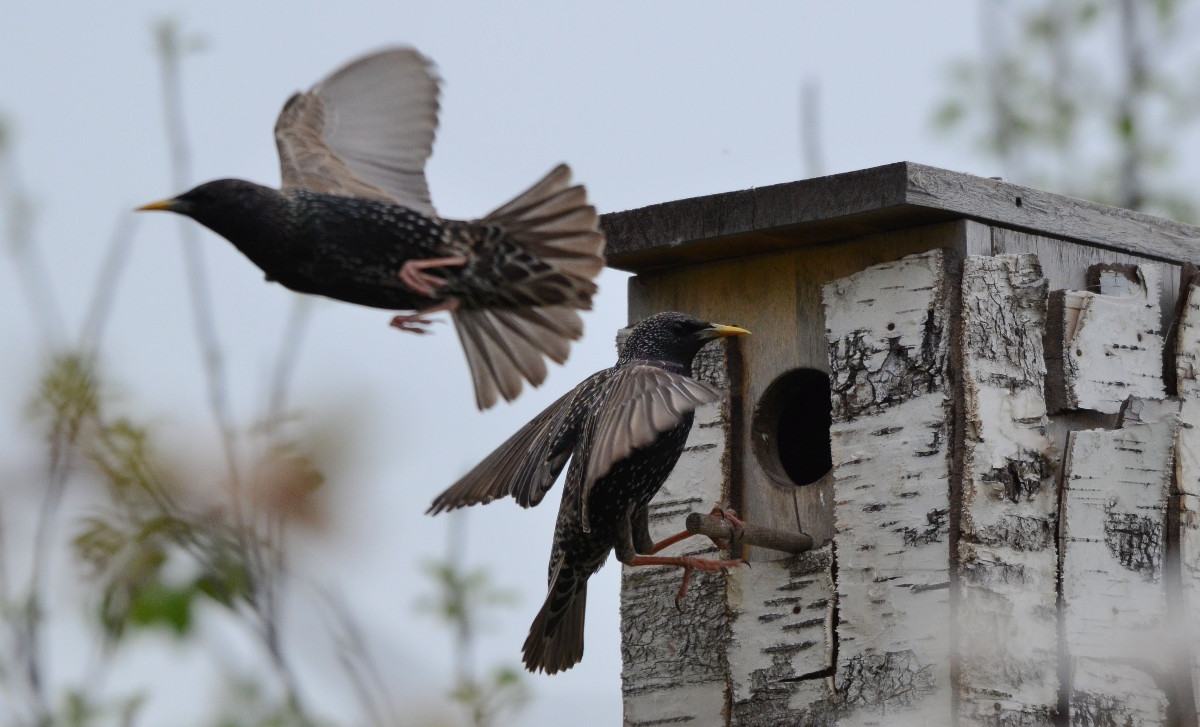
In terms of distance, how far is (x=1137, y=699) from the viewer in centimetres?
317

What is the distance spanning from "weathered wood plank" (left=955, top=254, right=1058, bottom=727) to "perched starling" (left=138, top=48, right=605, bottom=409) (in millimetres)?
937

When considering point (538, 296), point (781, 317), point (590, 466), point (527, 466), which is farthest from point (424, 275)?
point (781, 317)

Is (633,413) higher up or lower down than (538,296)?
lower down

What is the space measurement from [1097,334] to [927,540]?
645 millimetres

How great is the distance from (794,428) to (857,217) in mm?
782

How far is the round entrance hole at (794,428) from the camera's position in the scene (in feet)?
11.4

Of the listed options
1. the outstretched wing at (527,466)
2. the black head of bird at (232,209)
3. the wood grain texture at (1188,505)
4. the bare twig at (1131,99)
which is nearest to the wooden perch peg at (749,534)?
the outstretched wing at (527,466)

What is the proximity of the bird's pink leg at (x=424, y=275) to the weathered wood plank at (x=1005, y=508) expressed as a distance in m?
1.23

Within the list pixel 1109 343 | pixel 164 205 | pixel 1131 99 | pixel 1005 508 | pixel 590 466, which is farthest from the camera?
pixel 1131 99

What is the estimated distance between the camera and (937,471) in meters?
3.12

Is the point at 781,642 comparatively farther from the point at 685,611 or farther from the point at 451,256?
the point at 451,256

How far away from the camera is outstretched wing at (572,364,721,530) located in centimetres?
275

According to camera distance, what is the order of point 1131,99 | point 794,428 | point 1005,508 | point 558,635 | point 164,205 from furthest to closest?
point 1131,99 → point 794,428 → point 558,635 → point 1005,508 → point 164,205

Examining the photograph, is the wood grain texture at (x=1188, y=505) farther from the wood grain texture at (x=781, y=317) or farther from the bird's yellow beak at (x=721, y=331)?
the bird's yellow beak at (x=721, y=331)
